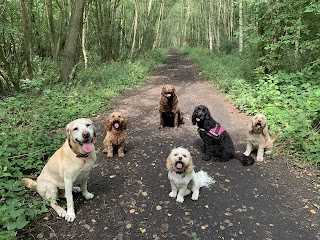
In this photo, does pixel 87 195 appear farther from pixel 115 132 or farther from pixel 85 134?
pixel 115 132

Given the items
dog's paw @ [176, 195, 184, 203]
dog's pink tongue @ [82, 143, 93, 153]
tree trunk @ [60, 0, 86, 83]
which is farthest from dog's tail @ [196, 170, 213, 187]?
tree trunk @ [60, 0, 86, 83]

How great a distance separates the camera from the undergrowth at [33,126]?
136 inches

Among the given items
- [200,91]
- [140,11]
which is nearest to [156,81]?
[200,91]

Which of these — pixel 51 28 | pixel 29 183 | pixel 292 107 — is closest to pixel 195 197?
pixel 29 183

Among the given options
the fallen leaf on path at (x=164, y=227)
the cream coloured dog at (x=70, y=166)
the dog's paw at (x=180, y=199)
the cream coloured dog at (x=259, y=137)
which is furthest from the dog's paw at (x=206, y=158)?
the cream coloured dog at (x=70, y=166)

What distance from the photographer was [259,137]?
5707 mm

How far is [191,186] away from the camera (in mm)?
4523

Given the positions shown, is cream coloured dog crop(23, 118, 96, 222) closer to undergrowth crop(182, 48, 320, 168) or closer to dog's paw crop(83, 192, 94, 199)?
dog's paw crop(83, 192, 94, 199)

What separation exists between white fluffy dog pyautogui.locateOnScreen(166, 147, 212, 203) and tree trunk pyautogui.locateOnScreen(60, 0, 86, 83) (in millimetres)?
8299

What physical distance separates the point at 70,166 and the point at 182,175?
5.76 ft

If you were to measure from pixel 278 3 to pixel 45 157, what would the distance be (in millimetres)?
8917

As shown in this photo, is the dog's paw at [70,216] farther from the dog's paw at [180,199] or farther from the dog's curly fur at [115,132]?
the dog's curly fur at [115,132]

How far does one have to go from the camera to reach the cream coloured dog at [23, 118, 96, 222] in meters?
3.78

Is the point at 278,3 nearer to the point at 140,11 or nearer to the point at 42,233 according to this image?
the point at 42,233
